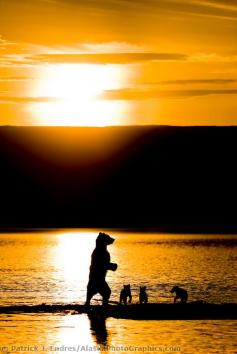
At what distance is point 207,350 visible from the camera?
2552 cm

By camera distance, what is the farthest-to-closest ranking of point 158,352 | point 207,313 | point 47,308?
point 47,308 → point 207,313 → point 158,352

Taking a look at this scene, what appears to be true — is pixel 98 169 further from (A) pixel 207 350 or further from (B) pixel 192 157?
(A) pixel 207 350

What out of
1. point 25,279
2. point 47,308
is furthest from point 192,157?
point 47,308

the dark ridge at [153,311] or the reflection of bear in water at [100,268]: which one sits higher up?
the reflection of bear in water at [100,268]

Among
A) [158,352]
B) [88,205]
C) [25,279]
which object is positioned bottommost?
[158,352]

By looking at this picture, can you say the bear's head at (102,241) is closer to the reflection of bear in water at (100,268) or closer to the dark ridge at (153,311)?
the reflection of bear in water at (100,268)

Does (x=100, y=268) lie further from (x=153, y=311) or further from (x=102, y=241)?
(x=153, y=311)

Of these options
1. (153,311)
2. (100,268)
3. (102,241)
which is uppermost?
(102,241)

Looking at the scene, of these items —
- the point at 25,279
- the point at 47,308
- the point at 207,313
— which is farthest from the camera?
the point at 25,279

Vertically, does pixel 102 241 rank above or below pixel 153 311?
above

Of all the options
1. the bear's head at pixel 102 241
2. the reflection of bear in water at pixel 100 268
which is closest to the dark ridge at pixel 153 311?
the reflection of bear in water at pixel 100 268

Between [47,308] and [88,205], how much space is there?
516 ft

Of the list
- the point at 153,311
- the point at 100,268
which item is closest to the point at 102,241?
the point at 100,268

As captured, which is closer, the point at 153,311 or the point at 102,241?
the point at 153,311
